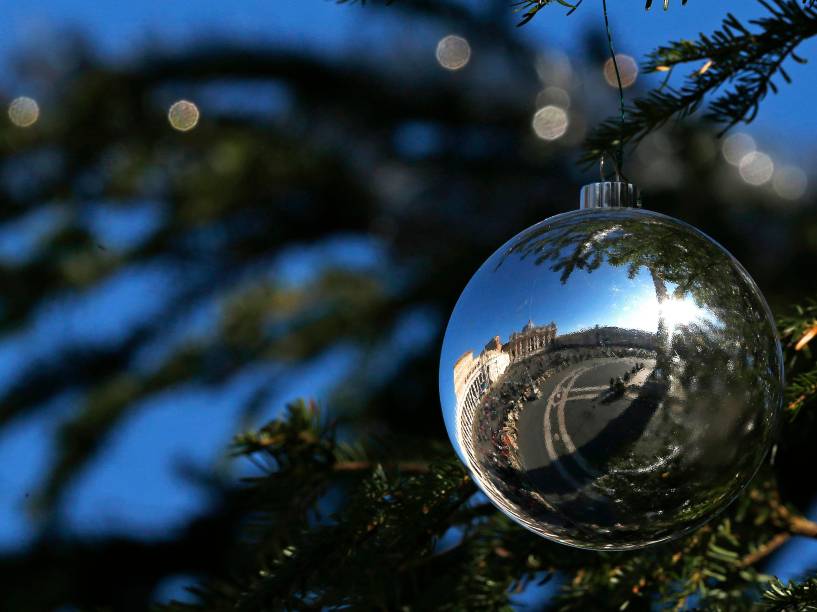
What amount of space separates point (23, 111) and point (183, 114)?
232 mm

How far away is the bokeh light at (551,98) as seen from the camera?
1.42m

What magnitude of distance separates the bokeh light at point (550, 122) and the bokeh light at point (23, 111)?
2.39 ft

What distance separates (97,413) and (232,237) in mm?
334

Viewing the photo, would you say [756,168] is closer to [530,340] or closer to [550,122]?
[550,122]

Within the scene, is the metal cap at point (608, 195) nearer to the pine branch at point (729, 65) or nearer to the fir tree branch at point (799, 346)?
the pine branch at point (729, 65)

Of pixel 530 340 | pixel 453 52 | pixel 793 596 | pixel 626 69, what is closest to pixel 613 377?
pixel 530 340

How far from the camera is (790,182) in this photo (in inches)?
54.5

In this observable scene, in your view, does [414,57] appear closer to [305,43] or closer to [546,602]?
[305,43]

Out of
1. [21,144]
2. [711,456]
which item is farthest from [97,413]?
[711,456]

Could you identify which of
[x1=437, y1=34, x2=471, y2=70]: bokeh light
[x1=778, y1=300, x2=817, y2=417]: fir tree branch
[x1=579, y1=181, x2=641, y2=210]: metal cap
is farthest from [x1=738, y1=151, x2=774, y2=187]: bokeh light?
[x1=579, y1=181, x2=641, y2=210]: metal cap

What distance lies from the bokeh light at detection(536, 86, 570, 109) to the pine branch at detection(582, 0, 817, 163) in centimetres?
79

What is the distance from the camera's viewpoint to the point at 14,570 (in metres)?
1.48

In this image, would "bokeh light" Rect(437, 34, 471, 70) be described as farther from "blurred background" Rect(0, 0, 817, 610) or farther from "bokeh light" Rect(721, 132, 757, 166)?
"bokeh light" Rect(721, 132, 757, 166)

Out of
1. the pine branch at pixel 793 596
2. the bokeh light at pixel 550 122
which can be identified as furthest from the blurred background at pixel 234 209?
the pine branch at pixel 793 596
